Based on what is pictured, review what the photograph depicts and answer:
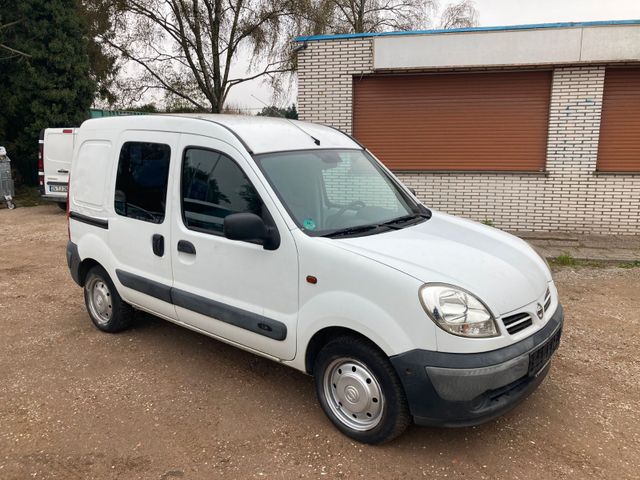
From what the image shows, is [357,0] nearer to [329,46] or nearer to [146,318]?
[329,46]

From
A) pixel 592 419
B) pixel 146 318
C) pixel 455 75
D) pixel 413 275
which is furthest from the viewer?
pixel 455 75

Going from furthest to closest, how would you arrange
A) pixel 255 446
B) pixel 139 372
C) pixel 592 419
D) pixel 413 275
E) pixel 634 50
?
1. pixel 634 50
2. pixel 139 372
3. pixel 592 419
4. pixel 255 446
5. pixel 413 275

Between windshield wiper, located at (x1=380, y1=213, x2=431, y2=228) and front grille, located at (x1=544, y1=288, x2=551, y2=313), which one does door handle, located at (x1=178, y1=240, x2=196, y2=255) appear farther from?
front grille, located at (x1=544, y1=288, x2=551, y2=313)

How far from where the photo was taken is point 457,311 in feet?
8.83

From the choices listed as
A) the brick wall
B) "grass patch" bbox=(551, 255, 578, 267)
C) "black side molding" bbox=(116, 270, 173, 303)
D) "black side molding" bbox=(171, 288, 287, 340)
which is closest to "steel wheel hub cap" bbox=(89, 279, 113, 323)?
"black side molding" bbox=(116, 270, 173, 303)

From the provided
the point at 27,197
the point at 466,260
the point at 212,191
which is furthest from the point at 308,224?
the point at 27,197

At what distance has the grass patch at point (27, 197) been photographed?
14547mm

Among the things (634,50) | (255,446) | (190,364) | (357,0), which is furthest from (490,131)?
(357,0)

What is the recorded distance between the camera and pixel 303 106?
9.46 metres

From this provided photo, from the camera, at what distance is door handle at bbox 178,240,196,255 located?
12.2 ft

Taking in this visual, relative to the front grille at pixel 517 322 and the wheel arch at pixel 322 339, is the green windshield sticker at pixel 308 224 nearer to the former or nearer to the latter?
the wheel arch at pixel 322 339

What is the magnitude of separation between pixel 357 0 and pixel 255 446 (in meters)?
23.6

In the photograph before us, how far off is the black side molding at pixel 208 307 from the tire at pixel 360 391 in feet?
1.23

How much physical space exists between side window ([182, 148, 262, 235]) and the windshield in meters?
0.21
